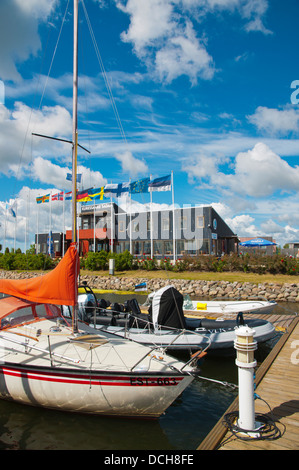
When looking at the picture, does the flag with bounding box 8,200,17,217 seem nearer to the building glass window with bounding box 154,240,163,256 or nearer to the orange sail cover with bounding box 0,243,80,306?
the building glass window with bounding box 154,240,163,256

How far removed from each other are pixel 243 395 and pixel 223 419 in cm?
90

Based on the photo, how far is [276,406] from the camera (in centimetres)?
670

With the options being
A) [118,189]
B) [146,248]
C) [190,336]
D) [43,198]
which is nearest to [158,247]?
[146,248]

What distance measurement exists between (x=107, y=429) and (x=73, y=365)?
5.26 ft

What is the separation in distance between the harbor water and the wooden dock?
1.16 meters

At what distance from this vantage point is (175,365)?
296 inches

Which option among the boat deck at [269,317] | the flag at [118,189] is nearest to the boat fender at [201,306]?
the boat deck at [269,317]

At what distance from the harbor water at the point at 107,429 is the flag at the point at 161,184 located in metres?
28.3

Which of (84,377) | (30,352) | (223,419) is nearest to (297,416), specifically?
(223,419)

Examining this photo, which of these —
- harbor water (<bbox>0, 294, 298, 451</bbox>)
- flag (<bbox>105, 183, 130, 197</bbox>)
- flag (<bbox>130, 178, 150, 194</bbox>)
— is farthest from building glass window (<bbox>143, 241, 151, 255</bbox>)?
harbor water (<bbox>0, 294, 298, 451</bbox>)

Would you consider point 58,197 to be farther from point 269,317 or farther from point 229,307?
point 269,317

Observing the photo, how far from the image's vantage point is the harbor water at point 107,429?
21.8 ft

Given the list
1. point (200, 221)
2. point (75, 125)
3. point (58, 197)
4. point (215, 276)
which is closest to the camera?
point (75, 125)

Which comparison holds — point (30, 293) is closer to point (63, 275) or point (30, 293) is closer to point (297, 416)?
point (63, 275)
